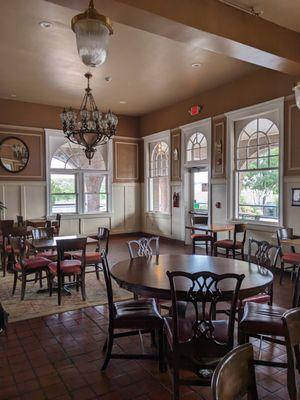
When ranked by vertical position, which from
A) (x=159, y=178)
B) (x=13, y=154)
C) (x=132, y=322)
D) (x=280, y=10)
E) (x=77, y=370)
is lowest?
(x=77, y=370)

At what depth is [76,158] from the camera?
8.79 metres

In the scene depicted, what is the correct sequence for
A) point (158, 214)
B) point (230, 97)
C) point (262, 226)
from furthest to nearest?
1. point (158, 214)
2. point (230, 97)
3. point (262, 226)

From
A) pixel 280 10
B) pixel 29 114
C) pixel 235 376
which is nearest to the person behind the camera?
pixel 235 376

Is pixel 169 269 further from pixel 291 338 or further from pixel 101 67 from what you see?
pixel 101 67

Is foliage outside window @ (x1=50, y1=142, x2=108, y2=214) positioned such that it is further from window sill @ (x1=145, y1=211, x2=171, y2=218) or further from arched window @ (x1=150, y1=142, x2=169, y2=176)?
arched window @ (x1=150, y1=142, x2=169, y2=176)

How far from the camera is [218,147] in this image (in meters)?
6.95

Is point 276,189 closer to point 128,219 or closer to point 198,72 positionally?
point 198,72

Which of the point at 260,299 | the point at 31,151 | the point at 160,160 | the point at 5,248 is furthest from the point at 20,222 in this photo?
the point at 260,299

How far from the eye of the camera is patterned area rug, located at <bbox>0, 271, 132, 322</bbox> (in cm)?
371

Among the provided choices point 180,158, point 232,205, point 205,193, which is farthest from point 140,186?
point 232,205

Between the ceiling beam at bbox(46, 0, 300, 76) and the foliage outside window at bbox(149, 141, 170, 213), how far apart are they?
15.3ft

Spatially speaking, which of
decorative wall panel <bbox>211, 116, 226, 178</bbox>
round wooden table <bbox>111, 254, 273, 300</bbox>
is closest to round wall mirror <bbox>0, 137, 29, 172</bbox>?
decorative wall panel <bbox>211, 116, 226, 178</bbox>

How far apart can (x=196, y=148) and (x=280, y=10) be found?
13.2 ft

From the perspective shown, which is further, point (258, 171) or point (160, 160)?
point (160, 160)
